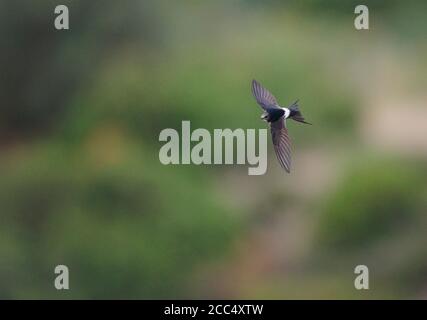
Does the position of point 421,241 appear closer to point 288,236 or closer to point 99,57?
point 288,236

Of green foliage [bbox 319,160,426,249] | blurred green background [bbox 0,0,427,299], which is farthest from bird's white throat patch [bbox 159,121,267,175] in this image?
green foliage [bbox 319,160,426,249]

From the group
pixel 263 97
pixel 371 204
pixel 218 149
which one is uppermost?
pixel 263 97

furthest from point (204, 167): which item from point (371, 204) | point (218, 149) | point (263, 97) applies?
point (371, 204)

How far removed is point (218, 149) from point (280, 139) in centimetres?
17

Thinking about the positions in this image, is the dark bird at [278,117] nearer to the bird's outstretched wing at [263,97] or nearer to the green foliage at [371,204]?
the bird's outstretched wing at [263,97]

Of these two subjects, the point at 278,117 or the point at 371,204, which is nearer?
the point at 278,117

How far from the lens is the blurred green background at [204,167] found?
2271 millimetres

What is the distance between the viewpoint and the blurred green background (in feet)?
7.45

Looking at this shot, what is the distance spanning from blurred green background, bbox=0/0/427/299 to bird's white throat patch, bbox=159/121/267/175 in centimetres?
2

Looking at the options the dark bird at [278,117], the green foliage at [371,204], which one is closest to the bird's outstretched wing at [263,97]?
the dark bird at [278,117]

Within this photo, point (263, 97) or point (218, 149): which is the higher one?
point (263, 97)

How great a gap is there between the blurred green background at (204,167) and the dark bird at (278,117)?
0.03m

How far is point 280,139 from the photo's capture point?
2.18 metres

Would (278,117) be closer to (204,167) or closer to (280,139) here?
(280,139)
